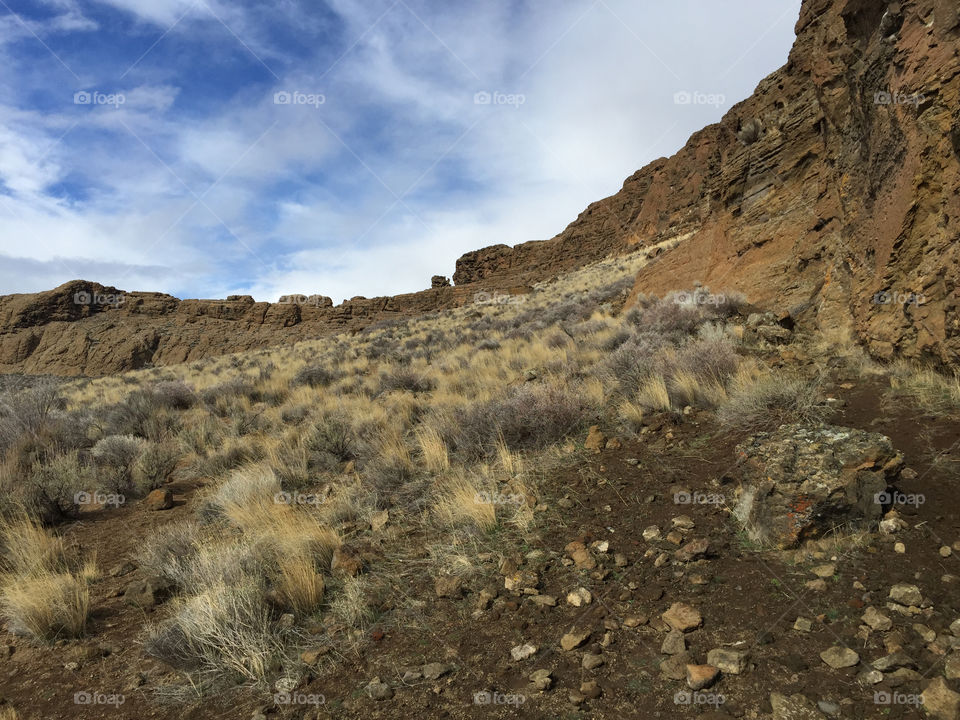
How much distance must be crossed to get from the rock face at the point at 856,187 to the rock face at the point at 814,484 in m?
1.87

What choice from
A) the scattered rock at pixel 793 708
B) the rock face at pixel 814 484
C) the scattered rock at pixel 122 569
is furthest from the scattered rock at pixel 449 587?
the scattered rock at pixel 122 569

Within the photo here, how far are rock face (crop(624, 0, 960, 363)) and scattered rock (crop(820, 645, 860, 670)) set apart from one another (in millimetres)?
3276

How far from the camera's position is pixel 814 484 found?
2836mm

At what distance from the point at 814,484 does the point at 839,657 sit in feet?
3.67

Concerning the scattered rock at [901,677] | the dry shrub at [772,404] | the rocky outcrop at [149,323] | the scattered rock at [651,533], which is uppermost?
the rocky outcrop at [149,323]

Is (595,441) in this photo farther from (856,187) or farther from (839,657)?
(856,187)

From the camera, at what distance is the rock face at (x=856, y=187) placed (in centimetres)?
418

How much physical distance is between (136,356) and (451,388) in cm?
4946

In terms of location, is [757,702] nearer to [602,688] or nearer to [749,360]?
[602,688]

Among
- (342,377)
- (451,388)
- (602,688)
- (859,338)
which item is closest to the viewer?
(602,688)

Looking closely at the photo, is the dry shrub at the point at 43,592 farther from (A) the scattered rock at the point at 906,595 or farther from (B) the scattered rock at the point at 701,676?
(A) the scattered rock at the point at 906,595

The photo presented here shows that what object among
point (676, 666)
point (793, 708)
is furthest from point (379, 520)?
point (793, 708)

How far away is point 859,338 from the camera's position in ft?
17.0

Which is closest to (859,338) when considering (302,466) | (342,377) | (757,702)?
(757,702)
